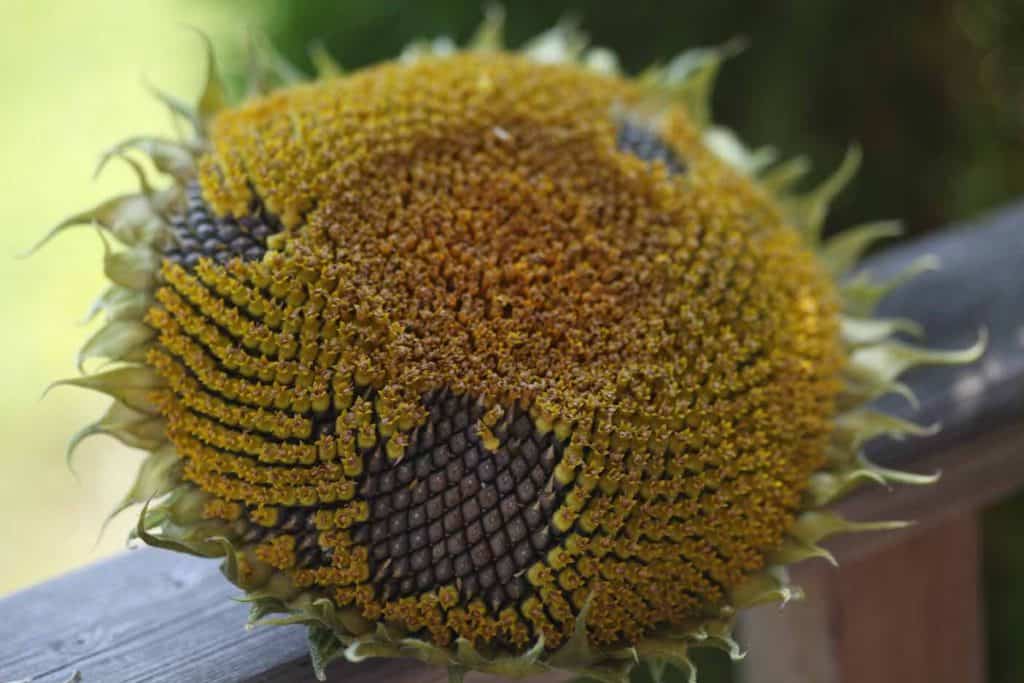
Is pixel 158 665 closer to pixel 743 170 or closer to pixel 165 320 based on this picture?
pixel 165 320

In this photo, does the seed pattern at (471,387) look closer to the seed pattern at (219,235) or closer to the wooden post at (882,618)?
the seed pattern at (219,235)

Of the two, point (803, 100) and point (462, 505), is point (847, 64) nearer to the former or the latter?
point (803, 100)

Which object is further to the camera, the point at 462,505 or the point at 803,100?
the point at 803,100

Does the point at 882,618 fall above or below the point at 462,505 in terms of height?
below

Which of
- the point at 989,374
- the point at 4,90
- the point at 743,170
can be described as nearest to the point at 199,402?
the point at 743,170

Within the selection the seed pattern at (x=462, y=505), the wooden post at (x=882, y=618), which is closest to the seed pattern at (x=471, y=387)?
the seed pattern at (x=462, y=505)

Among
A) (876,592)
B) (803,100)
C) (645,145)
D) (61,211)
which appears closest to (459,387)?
(645,145)

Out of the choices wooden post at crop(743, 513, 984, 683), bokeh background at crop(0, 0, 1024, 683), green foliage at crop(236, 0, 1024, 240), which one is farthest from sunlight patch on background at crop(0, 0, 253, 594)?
wooden post at crop(743, 513, 984, 683)

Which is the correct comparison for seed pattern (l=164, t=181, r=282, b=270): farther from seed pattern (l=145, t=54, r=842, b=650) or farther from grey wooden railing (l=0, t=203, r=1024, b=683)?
grey wooden railing (l=0, t=203, r=1024, b=683)
